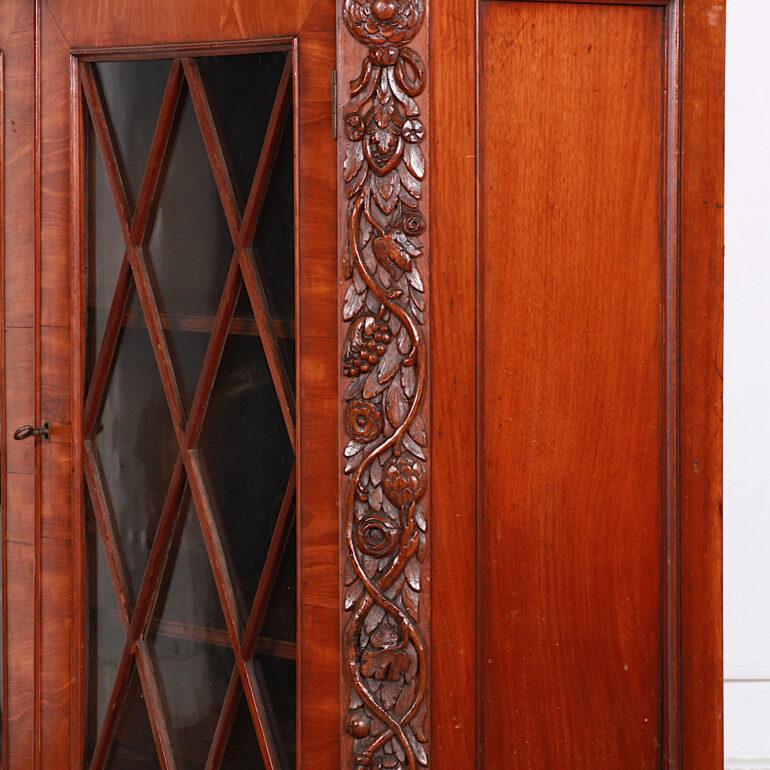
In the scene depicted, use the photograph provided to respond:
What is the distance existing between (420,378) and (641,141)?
1.24 ft

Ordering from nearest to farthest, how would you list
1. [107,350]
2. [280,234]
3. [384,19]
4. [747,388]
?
[384,19] → [280,234] → [107,350] → [747,388]

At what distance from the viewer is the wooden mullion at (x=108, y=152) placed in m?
1.15

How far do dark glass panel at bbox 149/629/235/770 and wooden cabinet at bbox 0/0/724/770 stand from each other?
2cm

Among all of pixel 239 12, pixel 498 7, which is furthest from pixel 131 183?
pixel 498 7

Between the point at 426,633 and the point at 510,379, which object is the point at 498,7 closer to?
the point at 510,379

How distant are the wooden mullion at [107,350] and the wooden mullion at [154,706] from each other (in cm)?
31

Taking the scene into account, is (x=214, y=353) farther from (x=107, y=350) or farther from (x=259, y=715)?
(x=259, y=715)

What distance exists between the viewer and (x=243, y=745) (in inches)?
43.9

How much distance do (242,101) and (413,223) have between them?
290 millimetres

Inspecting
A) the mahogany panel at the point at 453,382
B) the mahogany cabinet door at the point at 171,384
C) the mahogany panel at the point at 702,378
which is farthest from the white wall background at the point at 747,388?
the mahogany cabinet door at the point at 171,384

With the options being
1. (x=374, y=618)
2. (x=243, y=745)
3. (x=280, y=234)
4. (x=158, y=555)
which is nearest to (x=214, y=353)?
(x=280, y=234)

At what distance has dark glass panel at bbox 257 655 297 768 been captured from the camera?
1.08 m

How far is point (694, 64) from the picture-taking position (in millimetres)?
996

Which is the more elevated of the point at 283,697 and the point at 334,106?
the point at 334,106
